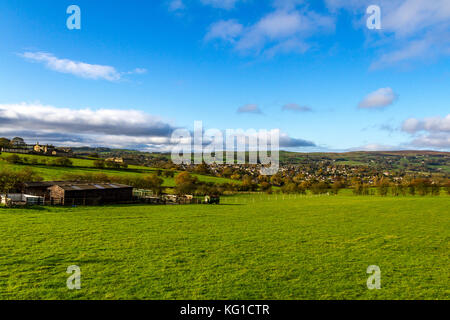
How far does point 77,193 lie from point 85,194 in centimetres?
132

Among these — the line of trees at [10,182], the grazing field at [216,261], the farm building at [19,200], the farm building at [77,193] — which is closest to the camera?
the grazing field at [216,261]

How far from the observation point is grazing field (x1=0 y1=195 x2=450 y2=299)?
10.5 meters

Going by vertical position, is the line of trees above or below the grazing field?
above

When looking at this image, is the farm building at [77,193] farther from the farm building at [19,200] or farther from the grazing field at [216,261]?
the grazing field at [216,261]

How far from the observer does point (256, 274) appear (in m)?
12.4

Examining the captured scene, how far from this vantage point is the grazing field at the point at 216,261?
10.5 metres

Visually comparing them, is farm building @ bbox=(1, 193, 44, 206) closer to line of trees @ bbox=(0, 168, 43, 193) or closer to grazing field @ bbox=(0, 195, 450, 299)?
line of trees @ bbox=(0, 168, 43, 193)

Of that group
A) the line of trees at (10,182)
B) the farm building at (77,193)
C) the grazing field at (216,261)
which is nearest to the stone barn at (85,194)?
the farm building at (77,193)

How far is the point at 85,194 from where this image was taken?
40.9 m

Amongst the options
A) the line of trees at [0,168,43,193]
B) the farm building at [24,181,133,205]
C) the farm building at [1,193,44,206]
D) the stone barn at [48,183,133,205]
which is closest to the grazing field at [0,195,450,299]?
the farm building at [1,193,44,206]

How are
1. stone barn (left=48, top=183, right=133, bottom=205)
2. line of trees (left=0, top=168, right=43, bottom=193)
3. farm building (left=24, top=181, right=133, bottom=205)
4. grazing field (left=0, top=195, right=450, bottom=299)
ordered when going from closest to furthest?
grazing field (left=0, top=195, right=450, bottom=299)
stone barn (left=48, top=183, right=133, bottom=205)
farm building (left=24, top=181, right=133, bottom=205)
line of trees (left=0, top=168, right=43, bottom=193)

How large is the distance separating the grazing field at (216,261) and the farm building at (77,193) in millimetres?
15551
